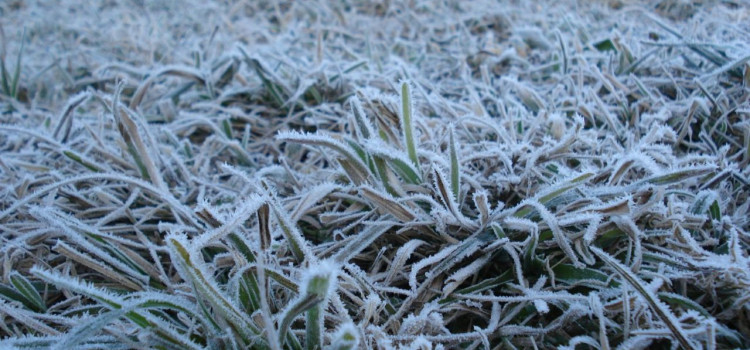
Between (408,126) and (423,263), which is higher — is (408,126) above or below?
above

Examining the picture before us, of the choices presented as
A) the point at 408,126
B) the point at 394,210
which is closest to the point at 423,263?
the point at 394,210

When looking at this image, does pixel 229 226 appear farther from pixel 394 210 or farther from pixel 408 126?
pixel 408 126

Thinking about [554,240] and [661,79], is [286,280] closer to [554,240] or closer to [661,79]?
[554,240]

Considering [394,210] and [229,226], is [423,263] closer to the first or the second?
[394,210]

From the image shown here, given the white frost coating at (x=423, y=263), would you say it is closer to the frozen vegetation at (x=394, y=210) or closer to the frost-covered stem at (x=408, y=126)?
the frozen vegetation at (x=394, y=210)

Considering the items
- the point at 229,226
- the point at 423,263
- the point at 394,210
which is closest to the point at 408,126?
the point at 394,210

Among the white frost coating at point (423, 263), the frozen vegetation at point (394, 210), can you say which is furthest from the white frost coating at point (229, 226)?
the white frost coating at point (423, 263)

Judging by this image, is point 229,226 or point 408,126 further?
point 408,126

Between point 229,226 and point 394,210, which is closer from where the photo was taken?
point 229,226

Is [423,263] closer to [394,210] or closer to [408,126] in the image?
[394,210]
